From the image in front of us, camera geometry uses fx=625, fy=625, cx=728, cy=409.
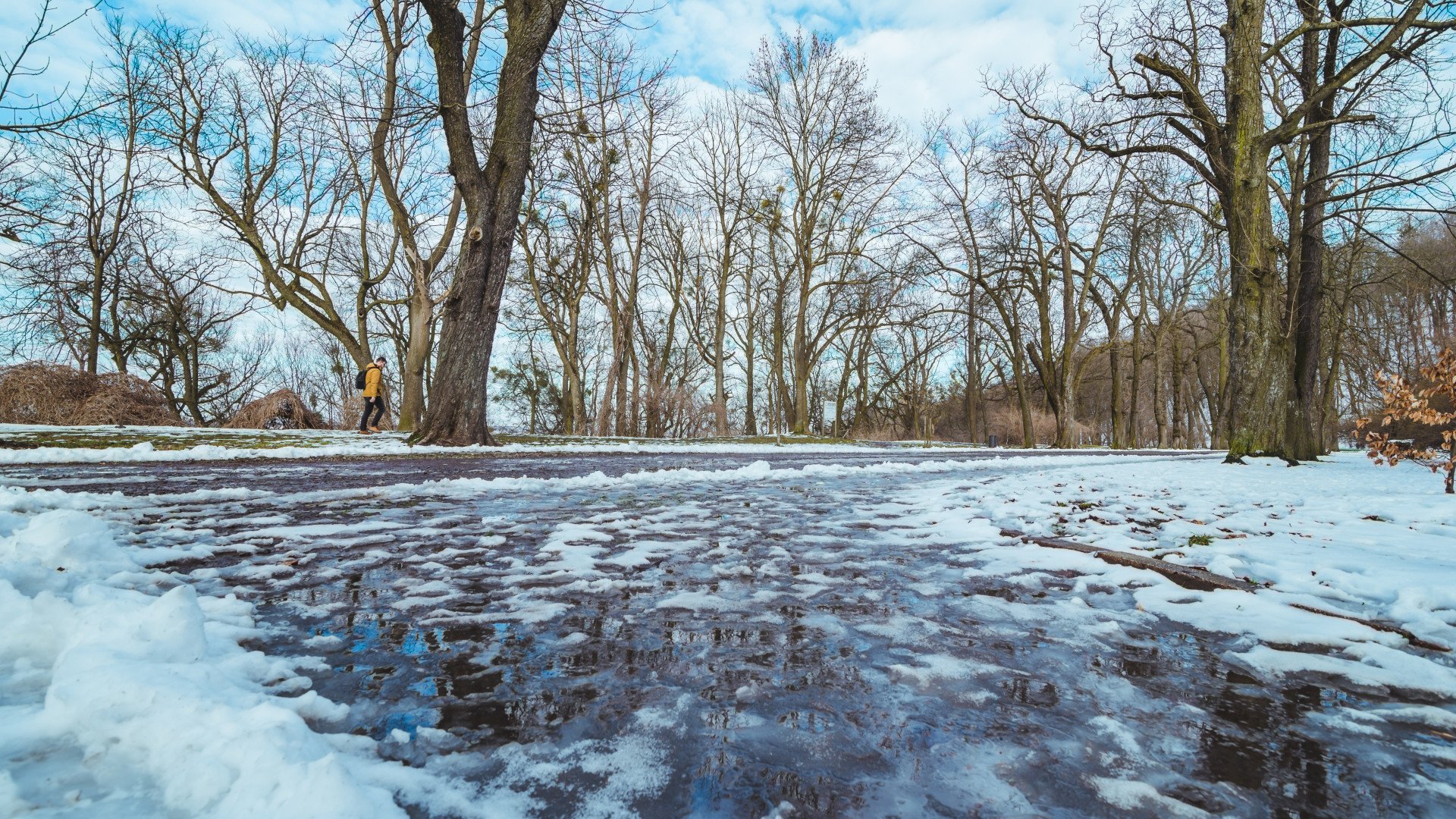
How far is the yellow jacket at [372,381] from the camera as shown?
1388cm

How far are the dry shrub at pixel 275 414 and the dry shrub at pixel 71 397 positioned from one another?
170cm

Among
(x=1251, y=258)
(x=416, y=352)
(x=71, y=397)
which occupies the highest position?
(x=1251, y=258)

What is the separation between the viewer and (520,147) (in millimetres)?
9297

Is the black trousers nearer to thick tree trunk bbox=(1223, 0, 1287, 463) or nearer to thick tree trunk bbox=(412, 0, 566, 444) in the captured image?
thick tree trunk bbox=(412, 0, 566, 444)

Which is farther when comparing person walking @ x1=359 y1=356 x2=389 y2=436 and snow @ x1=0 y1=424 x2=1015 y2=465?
person walking @ x1=359 y1=356 x2=389 y2=436

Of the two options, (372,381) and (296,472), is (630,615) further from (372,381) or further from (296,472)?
(372,381)

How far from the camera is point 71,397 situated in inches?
500

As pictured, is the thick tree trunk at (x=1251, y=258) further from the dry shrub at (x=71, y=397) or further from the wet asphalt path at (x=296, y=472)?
the dry shrub at (x=71, y=397)

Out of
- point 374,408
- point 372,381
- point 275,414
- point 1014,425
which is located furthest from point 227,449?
point 1014,425

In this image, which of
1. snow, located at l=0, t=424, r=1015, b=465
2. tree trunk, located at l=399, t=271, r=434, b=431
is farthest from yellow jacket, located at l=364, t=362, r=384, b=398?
snow, located at l=0, t=424, r=1015, b=465

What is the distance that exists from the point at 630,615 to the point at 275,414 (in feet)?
57.7

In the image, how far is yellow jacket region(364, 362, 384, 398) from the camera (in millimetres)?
13880

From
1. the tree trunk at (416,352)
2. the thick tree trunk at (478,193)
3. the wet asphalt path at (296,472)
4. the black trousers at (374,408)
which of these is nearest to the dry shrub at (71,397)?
the black trousers at (374,408)

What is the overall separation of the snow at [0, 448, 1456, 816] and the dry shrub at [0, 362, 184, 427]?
13.3m
